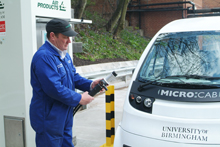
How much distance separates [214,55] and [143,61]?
860mm

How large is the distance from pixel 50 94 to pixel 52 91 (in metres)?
0.05

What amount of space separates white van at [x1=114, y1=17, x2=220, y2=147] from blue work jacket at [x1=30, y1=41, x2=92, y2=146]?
2.36 feet

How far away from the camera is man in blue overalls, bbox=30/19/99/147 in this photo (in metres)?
2.88

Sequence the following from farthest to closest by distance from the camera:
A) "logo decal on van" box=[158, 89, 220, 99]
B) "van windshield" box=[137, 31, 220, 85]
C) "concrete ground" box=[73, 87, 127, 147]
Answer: "concrete ground" box=[73, 87, 127, 147], "van windshield" box=[137, 31, 220, 85], "logo decal on van" box=[158, 89, 220, 99]

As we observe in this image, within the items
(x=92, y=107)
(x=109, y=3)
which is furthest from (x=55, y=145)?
(x=109, y=3)

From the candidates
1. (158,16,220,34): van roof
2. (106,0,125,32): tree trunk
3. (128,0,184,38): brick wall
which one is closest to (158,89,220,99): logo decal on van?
(158,16,220,34): van roof

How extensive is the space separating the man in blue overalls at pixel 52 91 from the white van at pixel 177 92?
62 cm

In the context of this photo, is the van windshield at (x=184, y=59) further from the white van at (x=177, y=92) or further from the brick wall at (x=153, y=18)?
the brick wall at (x=153, y=18)

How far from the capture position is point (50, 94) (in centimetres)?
288

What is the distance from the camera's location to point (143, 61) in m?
3.77

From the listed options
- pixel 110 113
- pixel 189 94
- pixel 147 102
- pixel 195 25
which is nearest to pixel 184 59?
pixel 195 25

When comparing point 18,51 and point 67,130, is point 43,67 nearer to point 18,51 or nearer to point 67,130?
point 67,130

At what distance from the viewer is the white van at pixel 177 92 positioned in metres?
2.91

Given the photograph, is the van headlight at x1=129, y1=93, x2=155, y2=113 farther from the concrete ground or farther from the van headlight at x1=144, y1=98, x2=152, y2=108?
the concrete ground
